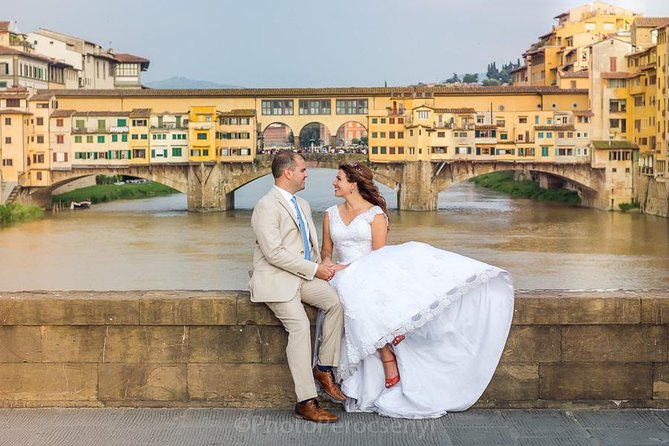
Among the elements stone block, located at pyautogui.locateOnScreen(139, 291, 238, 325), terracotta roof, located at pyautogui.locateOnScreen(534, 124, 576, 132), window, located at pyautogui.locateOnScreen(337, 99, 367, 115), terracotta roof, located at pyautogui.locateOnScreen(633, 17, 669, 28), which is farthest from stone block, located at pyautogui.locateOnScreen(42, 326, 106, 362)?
terracotta roof, located at pyautogui.locateOnScreen(633, 17, 669, 28)

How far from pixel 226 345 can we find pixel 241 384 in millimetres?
133

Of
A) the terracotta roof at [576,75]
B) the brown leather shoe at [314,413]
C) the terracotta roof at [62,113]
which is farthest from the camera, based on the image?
the terracotta roof at [576,75]

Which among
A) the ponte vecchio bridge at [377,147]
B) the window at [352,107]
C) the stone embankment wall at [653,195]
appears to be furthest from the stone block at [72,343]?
the window at [352,107]

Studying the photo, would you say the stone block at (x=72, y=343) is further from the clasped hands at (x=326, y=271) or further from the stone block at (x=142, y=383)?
the clasped hands at (x=326, y=271)

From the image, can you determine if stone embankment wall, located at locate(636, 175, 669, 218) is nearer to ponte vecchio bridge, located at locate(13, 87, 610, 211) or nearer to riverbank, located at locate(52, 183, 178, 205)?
ponte vecchio bridge, located at locate(13, 87, 610, 211)

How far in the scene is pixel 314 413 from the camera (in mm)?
3164

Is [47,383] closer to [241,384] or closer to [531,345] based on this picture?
[241,384]

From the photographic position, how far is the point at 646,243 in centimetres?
2117

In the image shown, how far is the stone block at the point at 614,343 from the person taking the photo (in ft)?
11.1

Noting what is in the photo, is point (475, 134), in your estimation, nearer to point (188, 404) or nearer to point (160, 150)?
point (160, 150)

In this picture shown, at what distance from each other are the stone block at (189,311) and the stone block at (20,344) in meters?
0.34

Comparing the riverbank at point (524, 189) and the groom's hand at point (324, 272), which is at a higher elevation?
the groom's hand at point (324, 272)

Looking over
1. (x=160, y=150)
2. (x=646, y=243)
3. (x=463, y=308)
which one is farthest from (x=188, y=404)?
(x=160, y=150)

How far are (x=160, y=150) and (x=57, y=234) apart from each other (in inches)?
368
